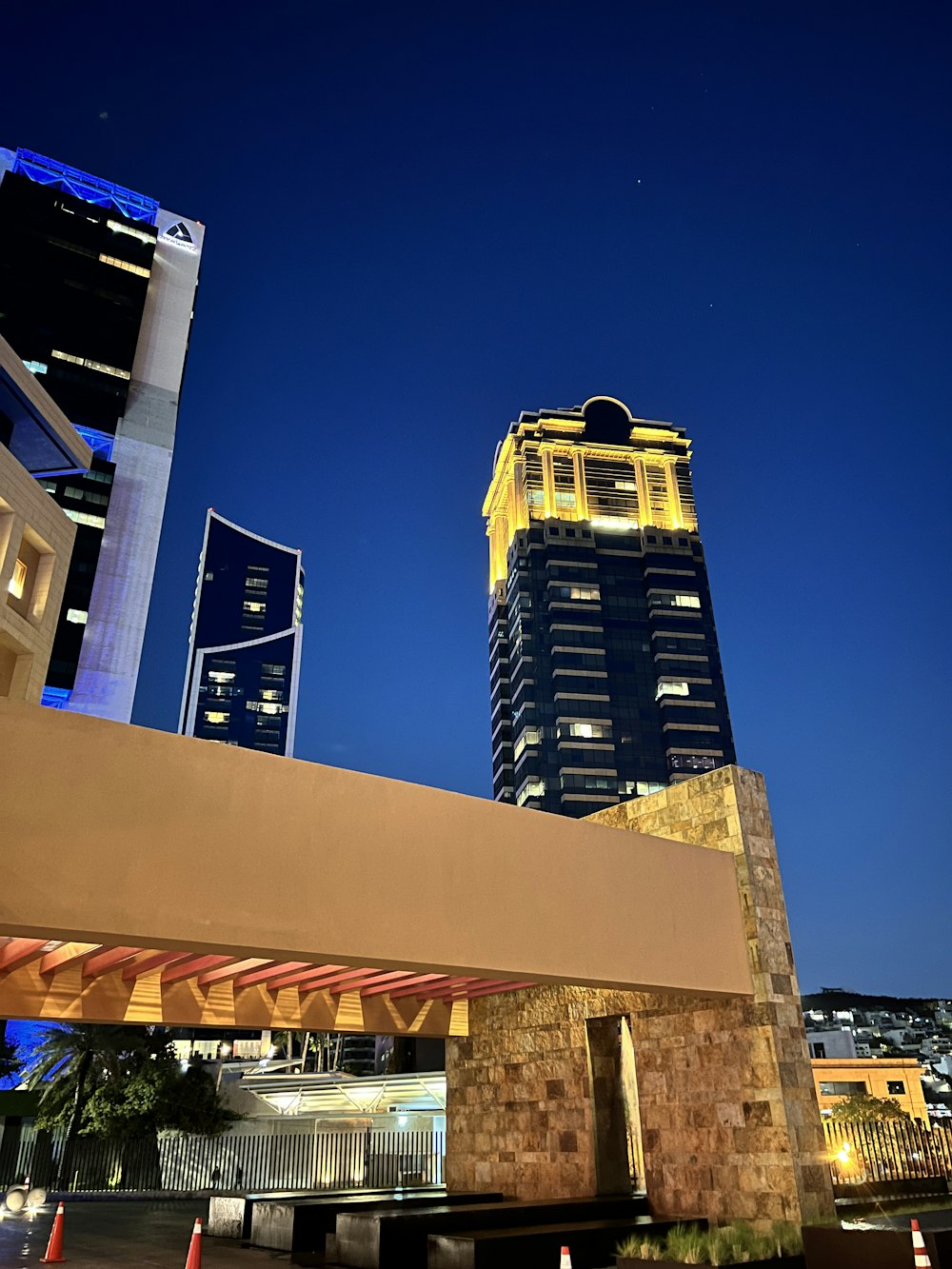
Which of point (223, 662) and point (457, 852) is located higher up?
point (223, 662)

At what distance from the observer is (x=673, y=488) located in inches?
4587

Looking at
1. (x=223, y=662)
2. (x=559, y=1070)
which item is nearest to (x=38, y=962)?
(x=559, y=1070)

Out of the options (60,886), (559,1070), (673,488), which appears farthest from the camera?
(673,488)

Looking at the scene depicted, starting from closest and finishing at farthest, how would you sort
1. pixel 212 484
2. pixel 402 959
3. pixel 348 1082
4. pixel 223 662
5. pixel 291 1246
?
pixel 402 959, pixel 291 1246, pixel 348 1082, pixel 223 662, pixel 212 484

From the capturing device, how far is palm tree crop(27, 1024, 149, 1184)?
3078 centimetres

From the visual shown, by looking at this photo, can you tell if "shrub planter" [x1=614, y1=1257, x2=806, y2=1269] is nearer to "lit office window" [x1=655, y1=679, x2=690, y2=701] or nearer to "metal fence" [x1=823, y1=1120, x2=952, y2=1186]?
"metal fence" [x1=823, y1=1120, x2=952, y2=1186]

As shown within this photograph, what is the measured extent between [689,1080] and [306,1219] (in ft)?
18.9

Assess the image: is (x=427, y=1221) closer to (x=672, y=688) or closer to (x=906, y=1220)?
(x=906, y=1220)

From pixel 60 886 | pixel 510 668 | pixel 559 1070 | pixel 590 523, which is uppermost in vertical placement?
pixel 590 523

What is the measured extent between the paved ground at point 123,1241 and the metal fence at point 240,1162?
4.60m

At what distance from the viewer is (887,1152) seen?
15.0 m

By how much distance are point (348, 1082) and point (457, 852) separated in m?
29.4

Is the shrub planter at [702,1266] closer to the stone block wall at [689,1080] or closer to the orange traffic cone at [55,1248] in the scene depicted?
the stone block wall at [689,1080]

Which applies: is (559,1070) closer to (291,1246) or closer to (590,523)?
(291,1246)
